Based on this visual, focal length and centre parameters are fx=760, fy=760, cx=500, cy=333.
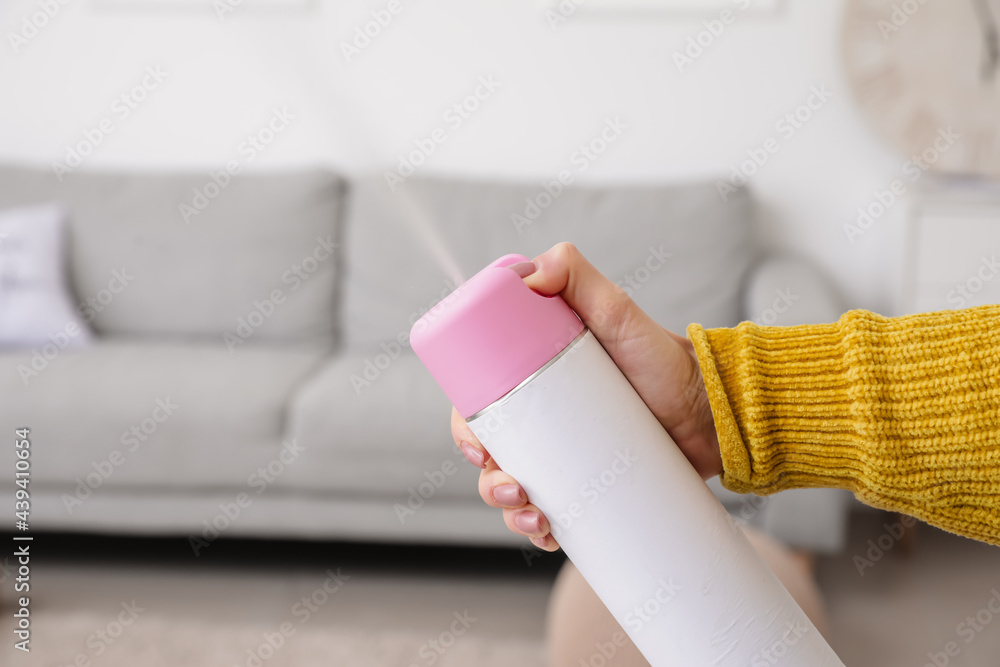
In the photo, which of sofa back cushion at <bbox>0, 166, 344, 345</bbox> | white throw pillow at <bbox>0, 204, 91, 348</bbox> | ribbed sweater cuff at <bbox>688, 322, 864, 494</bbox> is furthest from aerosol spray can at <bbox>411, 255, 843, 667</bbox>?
white throw pillow at <bbox>0, 204, 91, 348</bbox>

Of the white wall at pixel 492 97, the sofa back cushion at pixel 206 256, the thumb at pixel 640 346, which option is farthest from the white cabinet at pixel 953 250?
the sofa back cushion at pixel 206 256

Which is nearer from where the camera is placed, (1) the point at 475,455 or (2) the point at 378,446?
(1) the point at 475,455

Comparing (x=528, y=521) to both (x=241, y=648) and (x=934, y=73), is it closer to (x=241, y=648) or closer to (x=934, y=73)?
(x=241, y=648)

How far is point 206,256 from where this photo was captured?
1921 millimetres

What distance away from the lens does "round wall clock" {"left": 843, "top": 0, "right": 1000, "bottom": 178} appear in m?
1.88

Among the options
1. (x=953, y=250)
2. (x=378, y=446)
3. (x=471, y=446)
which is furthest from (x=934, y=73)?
(x=471, y=446)

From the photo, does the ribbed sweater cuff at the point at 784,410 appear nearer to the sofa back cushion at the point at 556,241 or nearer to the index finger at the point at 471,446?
the index finger at the point at 471,446

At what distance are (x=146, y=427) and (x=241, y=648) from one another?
46cm

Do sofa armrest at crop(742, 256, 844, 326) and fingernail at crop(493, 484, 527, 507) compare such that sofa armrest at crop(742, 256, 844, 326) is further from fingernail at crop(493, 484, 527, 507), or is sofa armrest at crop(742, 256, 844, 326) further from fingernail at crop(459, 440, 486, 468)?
fingernail at crop(493, 484, 527, 507)

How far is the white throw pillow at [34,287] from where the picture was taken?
5.91 feet

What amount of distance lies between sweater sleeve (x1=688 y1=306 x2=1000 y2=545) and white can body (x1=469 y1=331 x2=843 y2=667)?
13cm

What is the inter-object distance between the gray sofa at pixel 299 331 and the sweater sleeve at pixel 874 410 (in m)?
0.83

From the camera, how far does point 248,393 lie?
1.52 metres

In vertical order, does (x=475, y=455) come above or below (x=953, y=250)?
above
